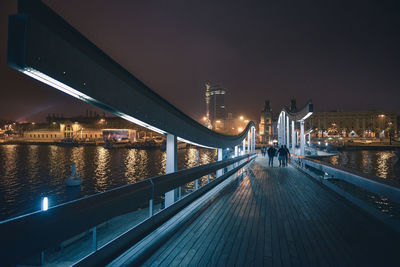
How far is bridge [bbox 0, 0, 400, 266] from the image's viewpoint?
2732 mm

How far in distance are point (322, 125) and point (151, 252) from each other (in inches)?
7972

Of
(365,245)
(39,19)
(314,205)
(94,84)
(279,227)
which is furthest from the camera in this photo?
(314,205)

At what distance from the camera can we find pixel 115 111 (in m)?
4.39

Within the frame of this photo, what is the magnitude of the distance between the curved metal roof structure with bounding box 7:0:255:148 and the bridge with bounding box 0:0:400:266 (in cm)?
1

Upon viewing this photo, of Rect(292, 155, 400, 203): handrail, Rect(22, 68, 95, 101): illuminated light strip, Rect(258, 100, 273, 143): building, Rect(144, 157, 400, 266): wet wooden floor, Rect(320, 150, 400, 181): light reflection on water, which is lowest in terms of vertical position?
Rect(320, 150, 400, 181): light reflection on water

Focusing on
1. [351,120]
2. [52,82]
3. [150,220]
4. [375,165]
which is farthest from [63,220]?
[351,120]

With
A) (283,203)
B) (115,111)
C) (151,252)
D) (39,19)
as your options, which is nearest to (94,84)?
(115,111)

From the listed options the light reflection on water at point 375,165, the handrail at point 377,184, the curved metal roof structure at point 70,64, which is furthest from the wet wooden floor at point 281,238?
the light reflection on water at point 375,165

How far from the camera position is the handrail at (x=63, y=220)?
2.15 metres

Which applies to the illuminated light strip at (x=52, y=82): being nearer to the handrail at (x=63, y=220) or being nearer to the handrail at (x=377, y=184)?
the handrail at (x=63, y=220)

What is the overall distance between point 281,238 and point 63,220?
358cm

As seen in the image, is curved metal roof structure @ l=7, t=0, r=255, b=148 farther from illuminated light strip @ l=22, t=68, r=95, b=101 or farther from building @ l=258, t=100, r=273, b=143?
building @ l=258, t=100, r=273, b=143

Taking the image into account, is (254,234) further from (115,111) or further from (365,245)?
(115,111)

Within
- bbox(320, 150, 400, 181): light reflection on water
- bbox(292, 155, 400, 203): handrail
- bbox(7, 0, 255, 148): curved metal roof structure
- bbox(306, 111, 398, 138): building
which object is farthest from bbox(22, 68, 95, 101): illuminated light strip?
bbox(306, 111, 398, 138): building
